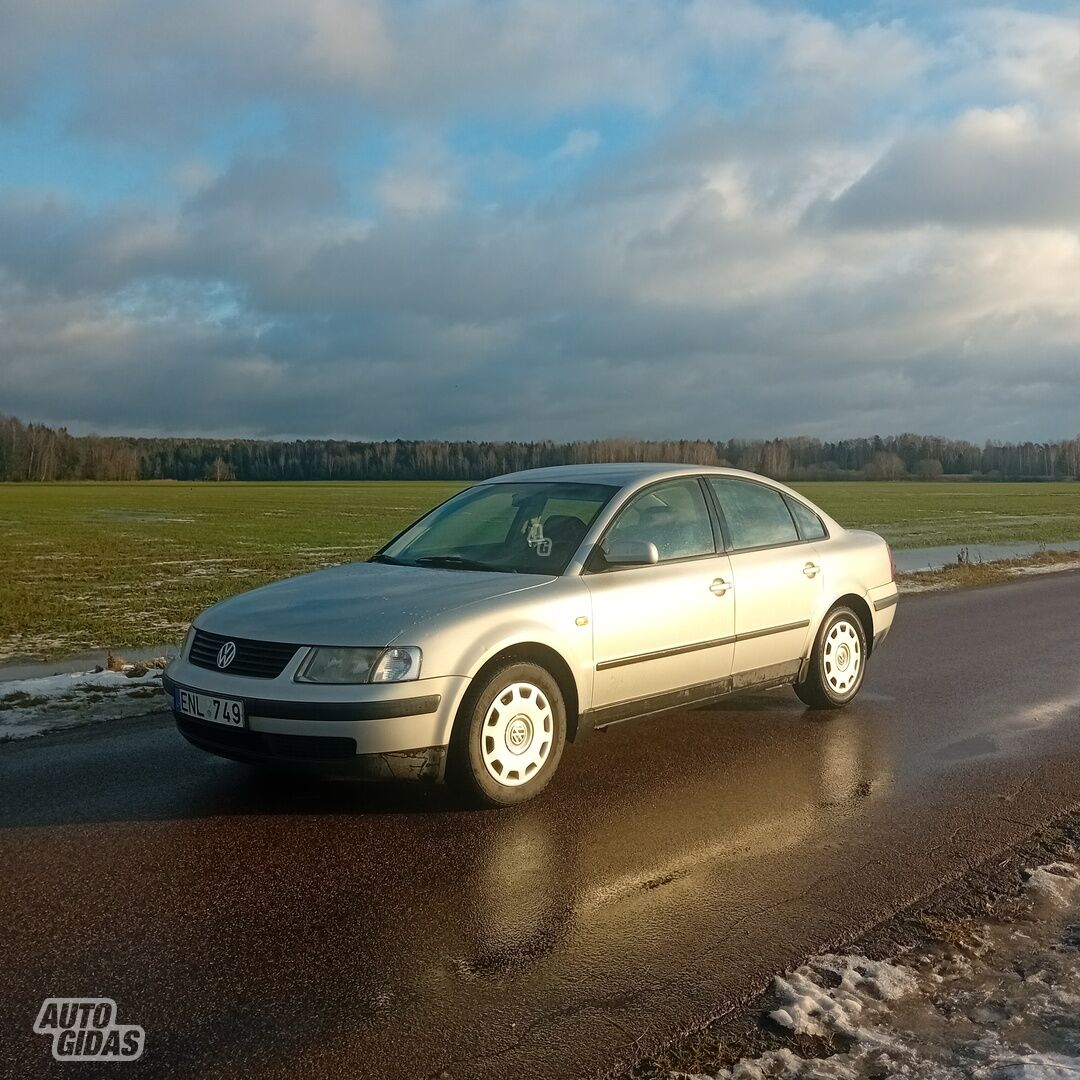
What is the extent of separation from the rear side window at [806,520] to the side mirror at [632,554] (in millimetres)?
1929

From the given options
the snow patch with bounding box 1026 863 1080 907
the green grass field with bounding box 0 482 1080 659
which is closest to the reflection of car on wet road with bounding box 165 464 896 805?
the snow patch with bounding box 1026 863 1080 907

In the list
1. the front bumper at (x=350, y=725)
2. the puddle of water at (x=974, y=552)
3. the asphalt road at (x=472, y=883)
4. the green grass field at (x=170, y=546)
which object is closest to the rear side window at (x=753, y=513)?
the asphalt road at (x=472, y=883)

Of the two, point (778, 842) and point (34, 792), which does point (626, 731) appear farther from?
point (34, 792)

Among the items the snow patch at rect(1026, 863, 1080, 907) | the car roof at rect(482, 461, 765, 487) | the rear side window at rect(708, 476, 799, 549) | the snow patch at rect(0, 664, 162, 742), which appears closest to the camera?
the snow patch at rect(1026, 863, 1080, 907)

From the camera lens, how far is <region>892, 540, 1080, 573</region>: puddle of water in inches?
948

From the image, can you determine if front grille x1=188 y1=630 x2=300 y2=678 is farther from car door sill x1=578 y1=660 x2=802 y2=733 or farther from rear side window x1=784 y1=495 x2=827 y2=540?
rear side window x1=784 y1=495 x2=827 y2=540

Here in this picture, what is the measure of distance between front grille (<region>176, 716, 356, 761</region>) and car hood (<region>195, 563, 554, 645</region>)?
1.43 ft

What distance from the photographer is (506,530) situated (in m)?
6.57

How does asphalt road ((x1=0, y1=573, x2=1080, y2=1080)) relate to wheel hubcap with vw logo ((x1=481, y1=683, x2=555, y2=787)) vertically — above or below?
below

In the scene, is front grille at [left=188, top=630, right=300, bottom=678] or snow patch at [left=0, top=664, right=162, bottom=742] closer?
front grille at [left=188, top=630, right=300, bottom=678]

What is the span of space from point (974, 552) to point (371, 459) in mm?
136769

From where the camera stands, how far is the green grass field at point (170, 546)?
51.7ft

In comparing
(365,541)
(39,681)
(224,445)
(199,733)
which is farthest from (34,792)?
(224,445)

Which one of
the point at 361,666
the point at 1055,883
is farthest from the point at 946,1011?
the point at 361,666
